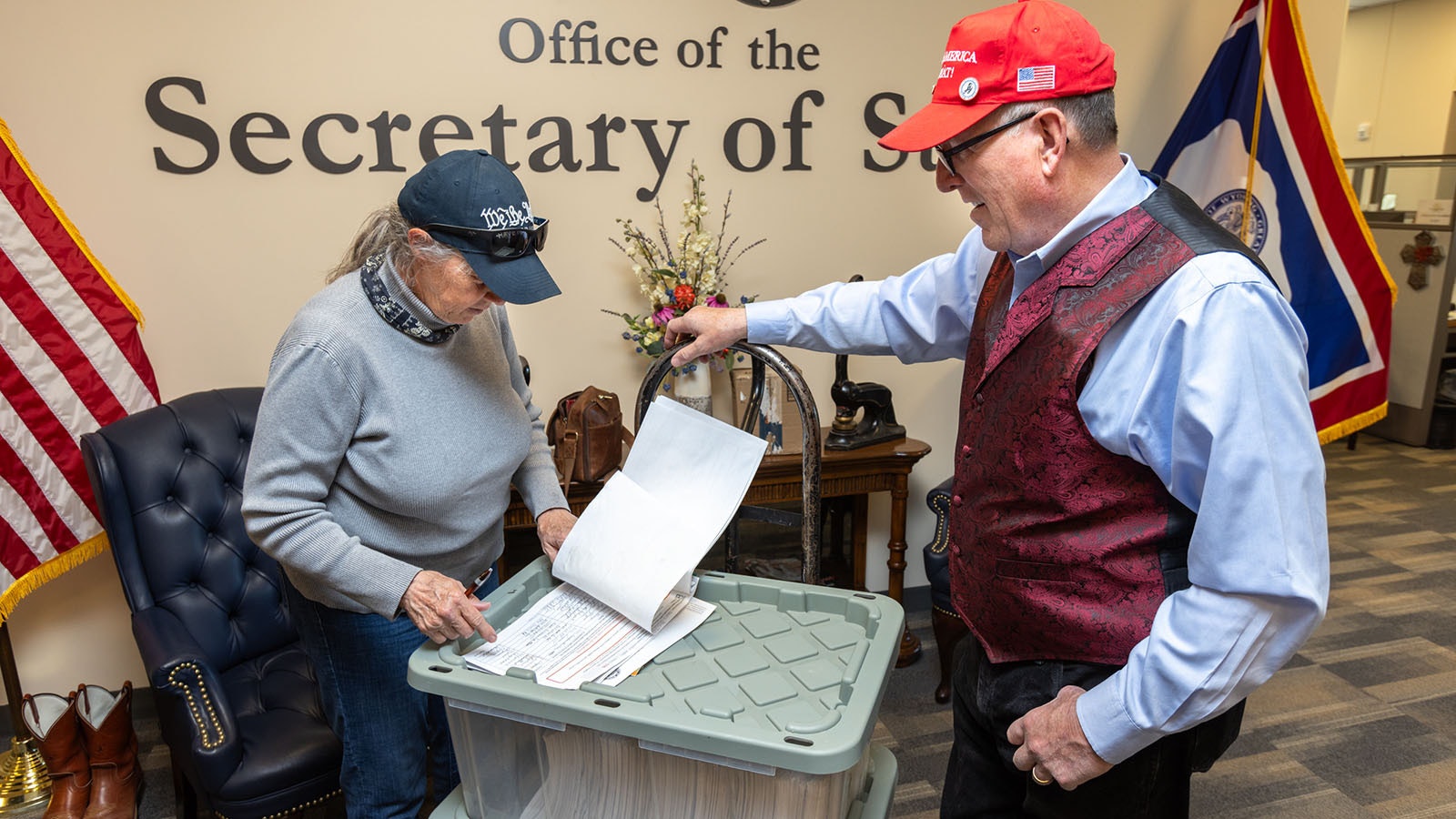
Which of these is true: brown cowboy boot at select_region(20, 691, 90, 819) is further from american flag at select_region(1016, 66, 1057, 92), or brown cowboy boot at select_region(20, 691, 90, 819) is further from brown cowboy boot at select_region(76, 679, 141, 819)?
american flag at select_region(1016, 66, 1057, 92)

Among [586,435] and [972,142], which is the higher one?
[972,142]

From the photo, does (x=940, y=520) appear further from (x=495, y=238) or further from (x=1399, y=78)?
(x=1399, y=78)

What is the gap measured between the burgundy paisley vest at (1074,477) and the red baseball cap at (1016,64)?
0.17 metres

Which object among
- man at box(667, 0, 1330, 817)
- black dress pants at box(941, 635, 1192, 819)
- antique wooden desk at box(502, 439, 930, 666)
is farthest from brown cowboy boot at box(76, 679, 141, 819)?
man at box(667, 0, 1330, 817)

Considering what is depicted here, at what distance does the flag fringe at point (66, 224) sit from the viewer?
81.8 inches

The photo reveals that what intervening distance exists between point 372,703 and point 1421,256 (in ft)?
19.5

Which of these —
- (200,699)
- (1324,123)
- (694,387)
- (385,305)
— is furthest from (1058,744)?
(1324,123)

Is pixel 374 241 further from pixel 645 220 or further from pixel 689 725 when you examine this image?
pixel 645 220

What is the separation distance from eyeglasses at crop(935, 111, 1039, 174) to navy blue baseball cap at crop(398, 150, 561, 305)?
22.6 inches

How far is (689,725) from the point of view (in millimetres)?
951

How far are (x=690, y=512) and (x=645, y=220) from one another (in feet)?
5.84

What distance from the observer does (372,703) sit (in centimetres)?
→ 148

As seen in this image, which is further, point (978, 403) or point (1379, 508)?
point (1379, 508)

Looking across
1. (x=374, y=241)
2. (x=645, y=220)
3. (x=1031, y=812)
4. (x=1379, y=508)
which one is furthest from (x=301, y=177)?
(x=1379, y=508)
